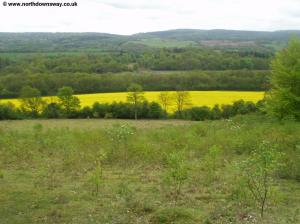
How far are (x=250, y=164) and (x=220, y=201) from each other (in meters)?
1.83

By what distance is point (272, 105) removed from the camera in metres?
33.7

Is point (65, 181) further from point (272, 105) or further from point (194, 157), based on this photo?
point (272, 105)

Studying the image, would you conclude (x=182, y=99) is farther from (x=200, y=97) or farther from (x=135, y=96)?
(x=200, y=97)

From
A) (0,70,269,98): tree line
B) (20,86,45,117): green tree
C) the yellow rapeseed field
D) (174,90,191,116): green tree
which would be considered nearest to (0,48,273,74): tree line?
(0,70,269,98): tree line

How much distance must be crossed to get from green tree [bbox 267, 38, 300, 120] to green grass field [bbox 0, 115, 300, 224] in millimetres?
8921

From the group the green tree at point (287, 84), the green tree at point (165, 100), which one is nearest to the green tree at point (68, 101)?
the green tree at point (165, 100)

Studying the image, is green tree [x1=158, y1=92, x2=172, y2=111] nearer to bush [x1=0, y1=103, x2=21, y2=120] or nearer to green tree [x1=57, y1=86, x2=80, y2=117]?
green tree [x1=57, y1=86, x2=80, y2=117]

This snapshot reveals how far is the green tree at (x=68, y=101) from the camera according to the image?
50500 mm

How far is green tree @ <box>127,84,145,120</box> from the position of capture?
5016 cm

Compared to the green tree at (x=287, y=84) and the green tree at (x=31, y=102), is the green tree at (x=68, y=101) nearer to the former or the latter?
the green tree at (x=31, y=102)

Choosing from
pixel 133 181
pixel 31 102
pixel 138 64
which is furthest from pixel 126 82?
pixel 133 181

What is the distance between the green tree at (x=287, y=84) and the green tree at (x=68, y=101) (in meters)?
25.2

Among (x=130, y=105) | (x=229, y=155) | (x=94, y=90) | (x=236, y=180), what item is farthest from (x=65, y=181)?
(x=94, y=90)

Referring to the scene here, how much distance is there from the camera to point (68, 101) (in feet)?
167
